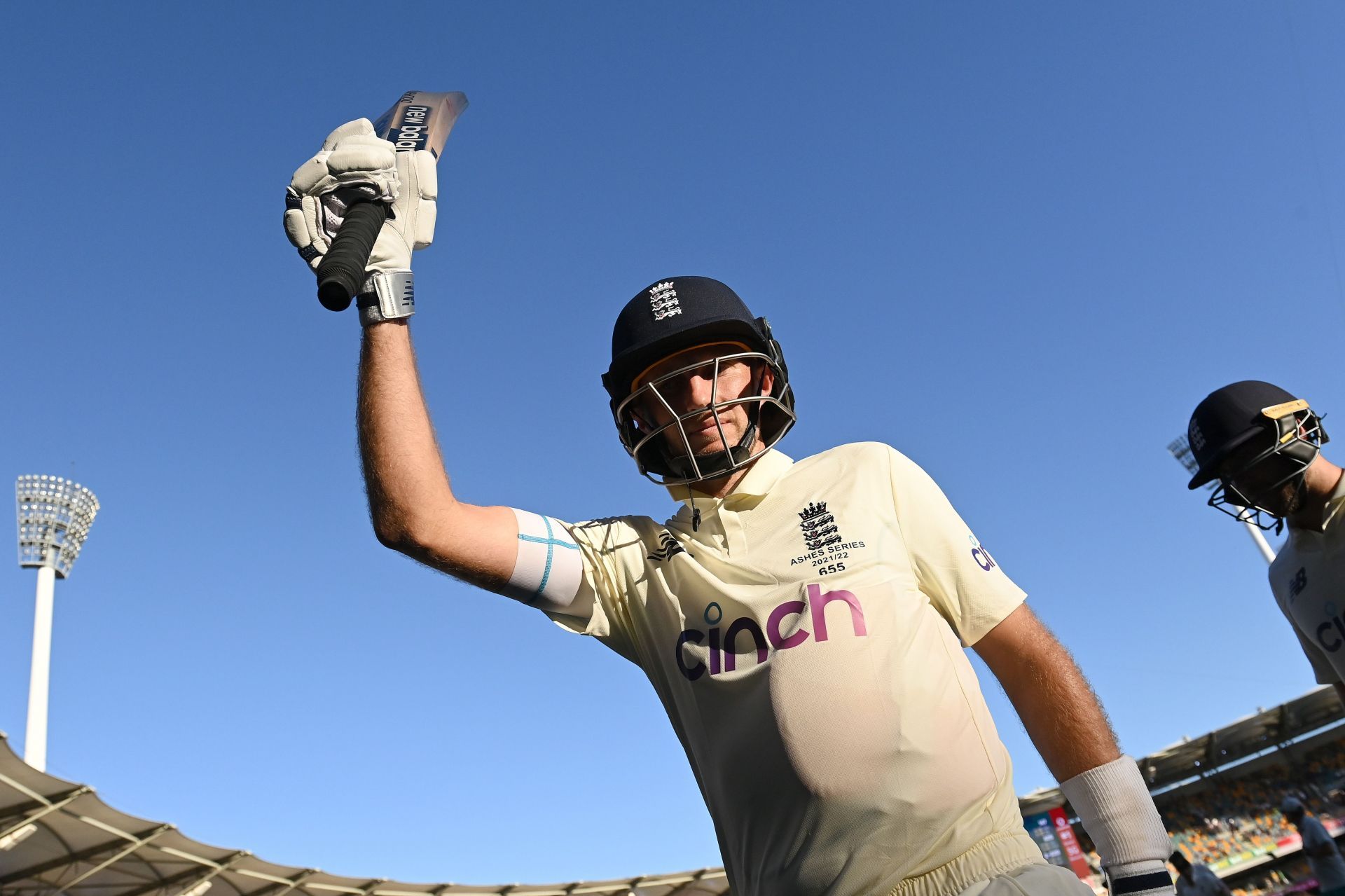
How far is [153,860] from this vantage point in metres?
19.4

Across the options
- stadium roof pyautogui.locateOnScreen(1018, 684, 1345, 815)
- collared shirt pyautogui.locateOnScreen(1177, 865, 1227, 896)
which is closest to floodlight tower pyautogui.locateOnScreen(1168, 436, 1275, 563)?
stadium roof pyautogui.locateOnScreen(1018, 684, 1345, 815)

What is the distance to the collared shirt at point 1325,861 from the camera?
405 inches

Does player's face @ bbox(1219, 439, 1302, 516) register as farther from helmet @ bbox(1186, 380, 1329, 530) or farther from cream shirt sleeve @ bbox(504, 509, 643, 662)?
cream shirt sleeve @ bbox(504, 509, 643, 662)

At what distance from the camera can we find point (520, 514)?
259cm

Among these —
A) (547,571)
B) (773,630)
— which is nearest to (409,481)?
(547,571)

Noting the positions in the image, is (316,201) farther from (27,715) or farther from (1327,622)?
(27,715)

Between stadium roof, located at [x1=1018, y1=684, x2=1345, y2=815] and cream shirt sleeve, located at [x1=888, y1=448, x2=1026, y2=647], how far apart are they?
2751cm

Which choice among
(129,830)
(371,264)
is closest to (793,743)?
(371,264)

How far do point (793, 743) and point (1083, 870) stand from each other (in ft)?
90.5

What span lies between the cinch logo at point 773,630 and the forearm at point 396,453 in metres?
0.70

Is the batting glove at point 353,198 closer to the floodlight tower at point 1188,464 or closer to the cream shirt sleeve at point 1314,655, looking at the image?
the cream shirt sleeve at point 1314,655

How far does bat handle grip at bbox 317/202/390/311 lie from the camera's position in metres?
2.21

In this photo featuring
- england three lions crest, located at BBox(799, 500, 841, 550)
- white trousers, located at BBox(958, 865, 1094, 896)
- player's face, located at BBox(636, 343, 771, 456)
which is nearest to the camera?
white trousers, located at BBox(958, 865, 1094, 896)

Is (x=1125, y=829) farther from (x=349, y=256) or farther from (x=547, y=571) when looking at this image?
(x=349, y=256)
